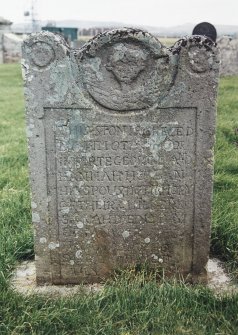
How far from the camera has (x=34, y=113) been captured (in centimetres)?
328

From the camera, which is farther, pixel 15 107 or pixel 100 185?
pixel 15 107

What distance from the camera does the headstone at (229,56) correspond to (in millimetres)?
16297

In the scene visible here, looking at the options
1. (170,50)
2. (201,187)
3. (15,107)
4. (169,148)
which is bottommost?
(15,107)

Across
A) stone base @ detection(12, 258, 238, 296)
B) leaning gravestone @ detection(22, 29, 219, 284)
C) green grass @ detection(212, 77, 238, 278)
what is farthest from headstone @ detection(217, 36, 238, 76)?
leaning gravestone @ detection(22, 29, 219, 284)

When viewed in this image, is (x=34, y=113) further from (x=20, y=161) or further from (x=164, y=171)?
(x=20, y=161)

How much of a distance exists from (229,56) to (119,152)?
547 inches

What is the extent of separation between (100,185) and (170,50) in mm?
1042

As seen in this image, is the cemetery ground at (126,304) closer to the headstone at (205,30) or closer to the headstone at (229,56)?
the headstone at (205,30)

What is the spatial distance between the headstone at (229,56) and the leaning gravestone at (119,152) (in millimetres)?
13626

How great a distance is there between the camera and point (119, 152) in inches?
134

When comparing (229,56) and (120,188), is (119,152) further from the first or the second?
(229,56)

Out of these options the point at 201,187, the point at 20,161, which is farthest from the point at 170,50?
the point at 20,161

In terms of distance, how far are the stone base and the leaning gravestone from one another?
8 cm

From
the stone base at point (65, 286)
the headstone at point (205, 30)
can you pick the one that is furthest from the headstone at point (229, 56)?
the stone base at point (65, 286)
